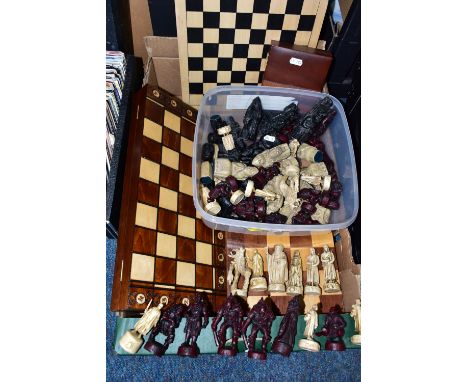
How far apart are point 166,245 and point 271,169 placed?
0.53 m

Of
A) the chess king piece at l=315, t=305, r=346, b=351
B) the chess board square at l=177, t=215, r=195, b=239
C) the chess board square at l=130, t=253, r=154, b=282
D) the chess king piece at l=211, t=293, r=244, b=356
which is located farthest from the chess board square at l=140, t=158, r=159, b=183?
the chess king piece at l=315, t=305, r=346, b=351

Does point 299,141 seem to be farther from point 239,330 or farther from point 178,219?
point 239,330

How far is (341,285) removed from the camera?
60.7 inches

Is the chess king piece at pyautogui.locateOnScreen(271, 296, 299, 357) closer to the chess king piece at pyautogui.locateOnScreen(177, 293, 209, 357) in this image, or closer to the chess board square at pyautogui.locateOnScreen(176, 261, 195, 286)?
the chess king piece at pyautogui.locateOnScreen(177, 293, 209, 357)

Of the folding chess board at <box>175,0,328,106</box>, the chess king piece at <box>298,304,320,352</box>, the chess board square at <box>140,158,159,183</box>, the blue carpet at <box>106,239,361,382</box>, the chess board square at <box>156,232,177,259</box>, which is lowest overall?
the blue carpet at <box>106,239,361,382</box>

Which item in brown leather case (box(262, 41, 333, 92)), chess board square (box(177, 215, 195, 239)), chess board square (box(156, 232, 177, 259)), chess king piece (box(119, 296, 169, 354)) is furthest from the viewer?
brown leather case (box(262, 41, 333, 92))

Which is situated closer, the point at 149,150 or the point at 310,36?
the point at 149,150

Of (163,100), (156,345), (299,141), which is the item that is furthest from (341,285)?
(163,100)

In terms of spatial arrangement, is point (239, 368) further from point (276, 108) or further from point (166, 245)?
point (276, 108)

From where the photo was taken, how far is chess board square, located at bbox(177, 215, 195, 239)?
4.66 ft

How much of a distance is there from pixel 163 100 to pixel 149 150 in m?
0.27

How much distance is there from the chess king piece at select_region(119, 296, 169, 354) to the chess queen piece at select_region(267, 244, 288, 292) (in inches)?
19.3

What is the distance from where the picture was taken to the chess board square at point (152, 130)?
1.46 metres

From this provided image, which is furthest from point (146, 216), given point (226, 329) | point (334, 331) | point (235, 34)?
point (235, 34)
